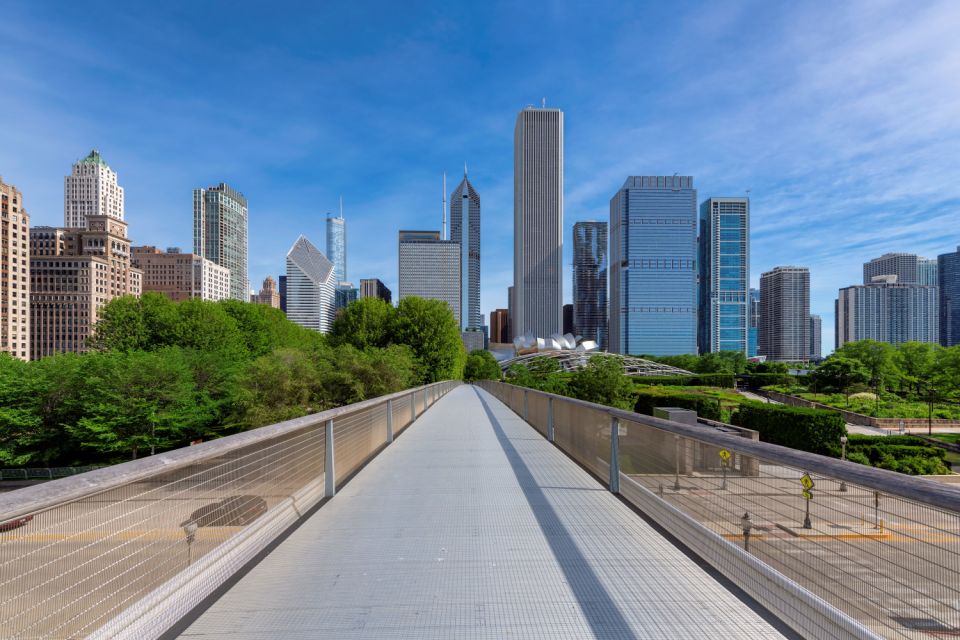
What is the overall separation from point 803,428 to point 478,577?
91.5 feet

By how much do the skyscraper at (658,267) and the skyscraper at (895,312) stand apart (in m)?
87.6

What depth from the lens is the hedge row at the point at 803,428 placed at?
24172 millimetres

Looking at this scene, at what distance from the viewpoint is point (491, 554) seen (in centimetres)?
357

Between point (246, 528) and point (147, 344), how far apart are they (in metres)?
49.9

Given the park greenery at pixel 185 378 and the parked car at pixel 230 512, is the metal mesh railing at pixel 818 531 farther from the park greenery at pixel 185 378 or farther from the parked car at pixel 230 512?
the park greenery at pixel 185 378

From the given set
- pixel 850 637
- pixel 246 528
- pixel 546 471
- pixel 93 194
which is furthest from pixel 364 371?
pixel 93 194

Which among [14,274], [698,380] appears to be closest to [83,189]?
[14,274]

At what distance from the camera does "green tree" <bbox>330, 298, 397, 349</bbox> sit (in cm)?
4312

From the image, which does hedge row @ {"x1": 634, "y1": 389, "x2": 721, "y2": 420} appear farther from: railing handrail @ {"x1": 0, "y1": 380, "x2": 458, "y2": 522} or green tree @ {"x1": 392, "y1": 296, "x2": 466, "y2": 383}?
railing handrail @ {"x1": 0, "y1": 380, "x2": 458, "y2": 522}

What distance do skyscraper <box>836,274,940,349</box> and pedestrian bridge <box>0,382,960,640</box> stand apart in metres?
230

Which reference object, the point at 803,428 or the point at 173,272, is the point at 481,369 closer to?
the point at 803,428

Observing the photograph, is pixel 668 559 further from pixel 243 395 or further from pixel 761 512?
pixel 243 395

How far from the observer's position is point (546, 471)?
21.3ft

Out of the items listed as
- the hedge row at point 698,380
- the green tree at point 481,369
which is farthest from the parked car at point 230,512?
the green tree at point 481,369
